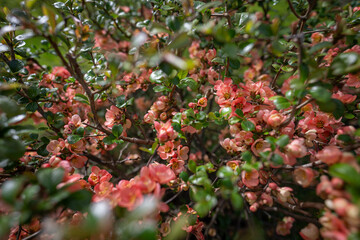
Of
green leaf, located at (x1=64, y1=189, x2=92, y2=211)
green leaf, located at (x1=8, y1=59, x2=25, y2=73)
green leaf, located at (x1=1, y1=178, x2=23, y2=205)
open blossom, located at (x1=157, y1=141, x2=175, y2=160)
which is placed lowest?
open blossom, located at (x1=157, y1=141, x2=175, y2=160)

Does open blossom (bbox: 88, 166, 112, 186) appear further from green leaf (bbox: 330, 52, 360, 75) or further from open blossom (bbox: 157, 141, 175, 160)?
green leaf (bbox: 330, 52, 360, 75)

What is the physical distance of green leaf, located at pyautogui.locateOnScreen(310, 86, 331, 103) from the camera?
536 mm

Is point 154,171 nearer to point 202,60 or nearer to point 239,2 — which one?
point 202,60

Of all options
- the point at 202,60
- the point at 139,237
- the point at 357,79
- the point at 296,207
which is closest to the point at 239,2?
the point at 202,60

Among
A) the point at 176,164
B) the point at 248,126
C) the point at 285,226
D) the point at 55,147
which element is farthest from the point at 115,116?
the point at 285,226

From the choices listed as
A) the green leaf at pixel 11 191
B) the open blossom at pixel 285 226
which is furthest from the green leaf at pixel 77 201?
the open blossom at pixel 285 226

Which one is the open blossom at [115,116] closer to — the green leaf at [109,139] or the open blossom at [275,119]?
the green leaf at [109,139]

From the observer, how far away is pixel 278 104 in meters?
0.67

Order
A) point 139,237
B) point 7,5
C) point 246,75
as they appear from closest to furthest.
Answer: point 139,237 → point 7,5 → point 246,75

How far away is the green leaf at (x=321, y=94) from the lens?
54cm

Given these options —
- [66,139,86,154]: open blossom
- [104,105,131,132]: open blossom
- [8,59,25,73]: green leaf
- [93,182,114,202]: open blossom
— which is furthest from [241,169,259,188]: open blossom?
[8,59,25,73]: green leaf

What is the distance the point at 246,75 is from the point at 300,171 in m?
1.17

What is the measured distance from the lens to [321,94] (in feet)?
1.78

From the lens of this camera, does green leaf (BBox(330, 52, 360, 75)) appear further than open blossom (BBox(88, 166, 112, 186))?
No
